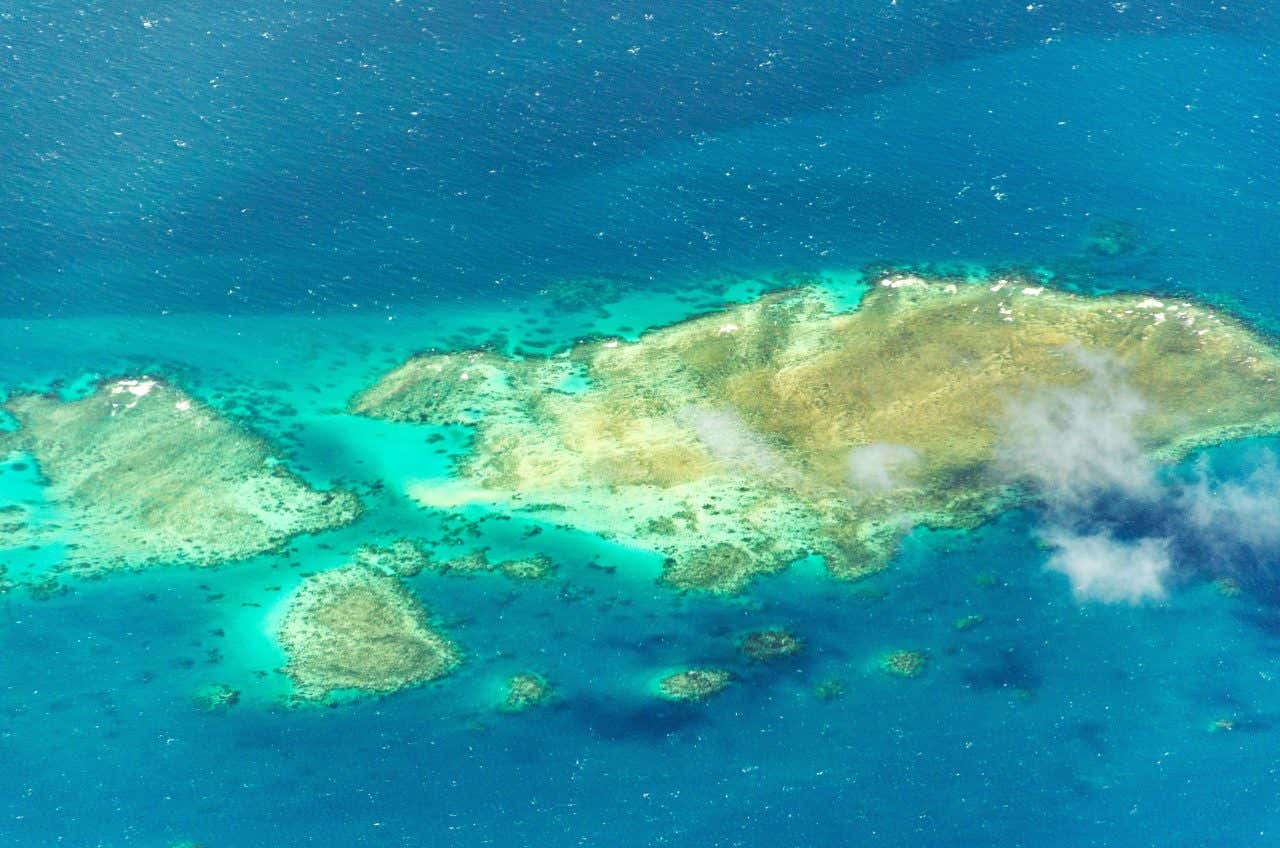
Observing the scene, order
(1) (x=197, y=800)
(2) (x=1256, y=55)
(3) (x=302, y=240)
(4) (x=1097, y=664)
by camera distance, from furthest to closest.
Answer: (2) (x=1256, y=55) < (3) (x=302, y=240) < (4) (x=1097, y=664) < (1) (x=197, y=800)

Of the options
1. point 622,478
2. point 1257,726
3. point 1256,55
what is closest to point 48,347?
point 622,478

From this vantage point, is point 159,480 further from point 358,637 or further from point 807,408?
point 807,408

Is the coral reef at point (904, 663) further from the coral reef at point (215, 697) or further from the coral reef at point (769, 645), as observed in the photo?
the coral reef at point (215, 697)

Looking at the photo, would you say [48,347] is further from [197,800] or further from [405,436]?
[197,800]

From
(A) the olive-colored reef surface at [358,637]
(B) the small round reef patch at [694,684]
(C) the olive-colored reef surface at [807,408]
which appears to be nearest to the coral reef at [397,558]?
(A) the olive-colored reef surface at [358,637]

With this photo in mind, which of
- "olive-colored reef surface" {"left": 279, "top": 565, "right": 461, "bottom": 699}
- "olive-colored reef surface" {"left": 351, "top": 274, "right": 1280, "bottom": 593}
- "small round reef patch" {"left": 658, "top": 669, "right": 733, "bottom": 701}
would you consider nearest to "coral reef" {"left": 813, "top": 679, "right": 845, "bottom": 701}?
"small round reef patch" {"left": 658, "top": 669, "right": 733, "bottom": 701}

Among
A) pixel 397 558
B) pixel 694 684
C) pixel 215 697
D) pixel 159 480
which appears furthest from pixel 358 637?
pixel 694 684
